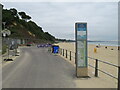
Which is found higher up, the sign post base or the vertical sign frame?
the vertical sign frame

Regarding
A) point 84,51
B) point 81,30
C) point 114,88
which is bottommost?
point 114,88

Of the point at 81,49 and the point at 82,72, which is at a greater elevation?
the point at 81,49

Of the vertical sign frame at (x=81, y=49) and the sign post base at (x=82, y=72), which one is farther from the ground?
the vertical sign frame at (x=81, y=49)

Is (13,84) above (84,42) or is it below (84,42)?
below

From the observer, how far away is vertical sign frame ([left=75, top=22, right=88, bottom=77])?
34.6 feet

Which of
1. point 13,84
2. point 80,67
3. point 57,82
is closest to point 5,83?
point 13,84

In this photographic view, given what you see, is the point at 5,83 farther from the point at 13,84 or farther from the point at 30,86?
the point at 30,86

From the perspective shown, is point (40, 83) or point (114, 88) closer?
point (114, 88)

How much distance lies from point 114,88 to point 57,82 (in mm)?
2404

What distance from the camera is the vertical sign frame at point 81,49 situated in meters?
10.6

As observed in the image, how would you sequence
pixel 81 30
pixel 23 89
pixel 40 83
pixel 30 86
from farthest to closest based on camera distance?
1. pixel 81 30
2. pixel 40 83
3. pixel 30 86
4. pixel 23 89

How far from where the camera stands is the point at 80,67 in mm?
10664

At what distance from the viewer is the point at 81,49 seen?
10703mm

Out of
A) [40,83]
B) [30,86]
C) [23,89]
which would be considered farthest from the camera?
[40,83]
